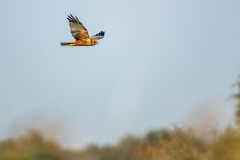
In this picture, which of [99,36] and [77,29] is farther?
[99,36]

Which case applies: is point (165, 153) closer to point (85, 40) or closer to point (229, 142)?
point (229, 142)

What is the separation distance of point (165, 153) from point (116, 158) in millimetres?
1941

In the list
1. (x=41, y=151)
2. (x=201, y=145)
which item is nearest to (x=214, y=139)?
(x=201, y=145)

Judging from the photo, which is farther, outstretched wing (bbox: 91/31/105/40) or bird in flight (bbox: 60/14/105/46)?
outstretched wing (bbox: 91/31/105/40)

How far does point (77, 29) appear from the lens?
19.7m

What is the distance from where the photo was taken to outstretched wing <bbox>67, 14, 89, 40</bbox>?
1964 centimetres

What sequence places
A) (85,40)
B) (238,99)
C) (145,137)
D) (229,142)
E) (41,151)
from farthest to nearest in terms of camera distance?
(238,99), (145,137), (41,151), (229,142), (85,40)

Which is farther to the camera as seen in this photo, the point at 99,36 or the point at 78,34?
the point at 99,36

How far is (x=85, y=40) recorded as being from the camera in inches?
774

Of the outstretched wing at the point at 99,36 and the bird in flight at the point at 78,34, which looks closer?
the bird in flight at the point at 78,34

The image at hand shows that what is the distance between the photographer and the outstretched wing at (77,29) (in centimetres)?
1964

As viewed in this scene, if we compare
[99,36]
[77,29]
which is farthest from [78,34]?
[99,36]

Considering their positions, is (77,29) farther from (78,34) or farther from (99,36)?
(99,36)

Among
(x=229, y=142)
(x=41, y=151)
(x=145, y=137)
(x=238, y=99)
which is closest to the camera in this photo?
(x=229, y=142)
